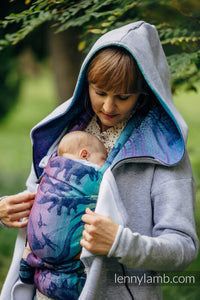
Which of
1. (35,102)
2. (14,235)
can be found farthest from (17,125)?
(14,235)

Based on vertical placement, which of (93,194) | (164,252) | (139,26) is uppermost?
(139,26)

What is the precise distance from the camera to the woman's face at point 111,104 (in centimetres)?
183

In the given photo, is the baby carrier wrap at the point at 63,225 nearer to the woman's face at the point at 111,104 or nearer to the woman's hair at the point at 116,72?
the woman's face at the point at 111,104

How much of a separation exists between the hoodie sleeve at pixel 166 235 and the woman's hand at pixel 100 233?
0.11 ft

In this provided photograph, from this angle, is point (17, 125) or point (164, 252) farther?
point (17, 125)

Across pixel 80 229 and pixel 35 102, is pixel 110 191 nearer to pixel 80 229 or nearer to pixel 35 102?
pixel 80 229

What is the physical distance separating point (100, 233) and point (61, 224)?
0.69ft

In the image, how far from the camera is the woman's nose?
1820 millimetres

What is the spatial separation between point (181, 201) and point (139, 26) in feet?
2.72

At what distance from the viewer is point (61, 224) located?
1.74 metres

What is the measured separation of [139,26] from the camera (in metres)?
1.90

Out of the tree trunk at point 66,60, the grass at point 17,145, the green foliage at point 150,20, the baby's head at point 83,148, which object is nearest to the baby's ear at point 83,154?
the baby's head at point 83,148

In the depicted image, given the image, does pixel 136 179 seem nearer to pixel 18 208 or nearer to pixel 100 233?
pixel 100 233

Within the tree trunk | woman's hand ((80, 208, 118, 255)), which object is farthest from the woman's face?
the tree trunk
